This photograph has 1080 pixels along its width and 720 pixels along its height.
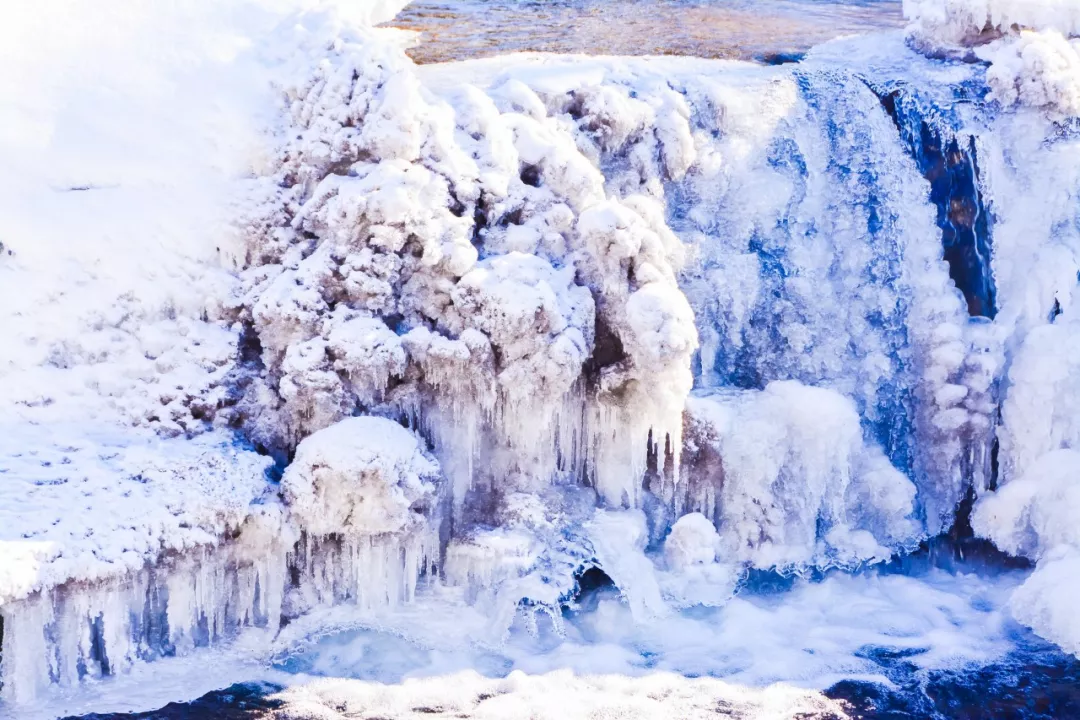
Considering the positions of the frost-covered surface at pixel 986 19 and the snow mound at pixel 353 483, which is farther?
the frost-covered surface at pixel 986 19

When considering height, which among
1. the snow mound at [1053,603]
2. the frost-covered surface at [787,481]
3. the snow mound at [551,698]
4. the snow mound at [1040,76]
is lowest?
the snow mound at [551,698]

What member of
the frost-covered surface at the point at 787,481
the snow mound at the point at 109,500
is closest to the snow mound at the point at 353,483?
the snow mound at the point at 109,500

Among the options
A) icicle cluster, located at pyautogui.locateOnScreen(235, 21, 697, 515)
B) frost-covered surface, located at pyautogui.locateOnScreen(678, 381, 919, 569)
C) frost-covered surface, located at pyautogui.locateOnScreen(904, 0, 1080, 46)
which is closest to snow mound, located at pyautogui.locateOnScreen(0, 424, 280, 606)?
icicle cluster, located at pyautogui.locateOnScreen(235, 21, 697, 515)

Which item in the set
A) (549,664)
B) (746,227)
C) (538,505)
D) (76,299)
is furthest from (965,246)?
(76,299)

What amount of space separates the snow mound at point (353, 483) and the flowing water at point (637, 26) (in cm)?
507

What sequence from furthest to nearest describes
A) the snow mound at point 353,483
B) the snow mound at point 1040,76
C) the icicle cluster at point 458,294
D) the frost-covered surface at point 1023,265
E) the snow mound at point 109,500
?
the snow mound at point 1040,76 < the frost-covered surface at point 1023,265 < the icicle cluster at point 458,294 < the snow mound at point 353,483 < the snow mound at point 109,500

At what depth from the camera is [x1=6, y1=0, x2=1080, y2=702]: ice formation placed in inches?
250

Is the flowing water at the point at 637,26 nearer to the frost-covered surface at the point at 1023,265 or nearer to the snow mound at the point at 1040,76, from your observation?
the frost-covered surface at the point at 1023,265

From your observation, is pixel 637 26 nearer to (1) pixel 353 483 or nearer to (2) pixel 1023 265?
(2) pixel 1023 265

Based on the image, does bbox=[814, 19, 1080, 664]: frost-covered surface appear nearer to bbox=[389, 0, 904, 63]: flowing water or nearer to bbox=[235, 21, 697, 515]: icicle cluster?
bbox=[389, 0, 904, 63]: flowing water

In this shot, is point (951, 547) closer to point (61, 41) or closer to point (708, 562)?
point (708, 562)

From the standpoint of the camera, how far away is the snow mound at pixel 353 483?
6344mm

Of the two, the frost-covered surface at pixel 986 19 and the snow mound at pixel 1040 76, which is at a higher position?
the frost-covered surface at pixel 986 19

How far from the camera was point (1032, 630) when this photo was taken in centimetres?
715
